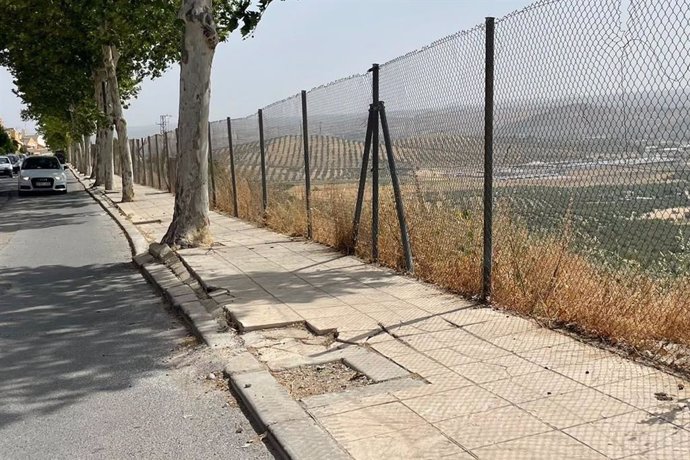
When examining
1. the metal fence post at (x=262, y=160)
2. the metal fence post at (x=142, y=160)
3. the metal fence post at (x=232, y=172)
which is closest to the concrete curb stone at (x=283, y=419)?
the metal fence post at (x=262, y=160)

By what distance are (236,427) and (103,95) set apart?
89.3ft

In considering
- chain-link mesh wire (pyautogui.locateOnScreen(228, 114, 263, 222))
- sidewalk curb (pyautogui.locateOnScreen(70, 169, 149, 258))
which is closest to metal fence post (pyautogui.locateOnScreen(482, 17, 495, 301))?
sidewalk curb (pyautogui.locateOnScreen(70, 169, 149, 258))

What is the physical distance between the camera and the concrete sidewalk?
3.46 m

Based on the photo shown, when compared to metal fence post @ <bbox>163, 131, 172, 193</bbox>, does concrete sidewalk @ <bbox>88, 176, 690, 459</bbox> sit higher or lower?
lower

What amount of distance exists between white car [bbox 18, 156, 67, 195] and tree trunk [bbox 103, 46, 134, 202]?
586cm

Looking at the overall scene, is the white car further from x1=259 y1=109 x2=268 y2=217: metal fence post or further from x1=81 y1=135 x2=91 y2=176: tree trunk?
x1=81 y1=135 x2=91 y2=176: tree trunk

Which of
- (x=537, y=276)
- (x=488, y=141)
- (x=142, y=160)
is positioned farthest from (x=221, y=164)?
(x=142, y=160)

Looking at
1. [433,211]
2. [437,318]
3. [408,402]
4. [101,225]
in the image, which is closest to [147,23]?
[101,225]

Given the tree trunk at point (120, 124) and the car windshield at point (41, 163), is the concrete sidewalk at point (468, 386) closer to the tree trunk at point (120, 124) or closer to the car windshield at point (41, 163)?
the tree trunk at point (120, 124)

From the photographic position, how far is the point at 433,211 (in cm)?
742

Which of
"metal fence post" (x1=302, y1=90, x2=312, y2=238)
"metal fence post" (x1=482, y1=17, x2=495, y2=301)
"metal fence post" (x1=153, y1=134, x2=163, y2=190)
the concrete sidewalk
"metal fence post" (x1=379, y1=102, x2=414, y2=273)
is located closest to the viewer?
the concrete sidewalk

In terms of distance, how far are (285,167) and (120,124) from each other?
42.2 feet

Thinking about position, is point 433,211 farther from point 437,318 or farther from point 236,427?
point 236,427

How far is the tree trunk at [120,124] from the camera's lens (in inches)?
875
